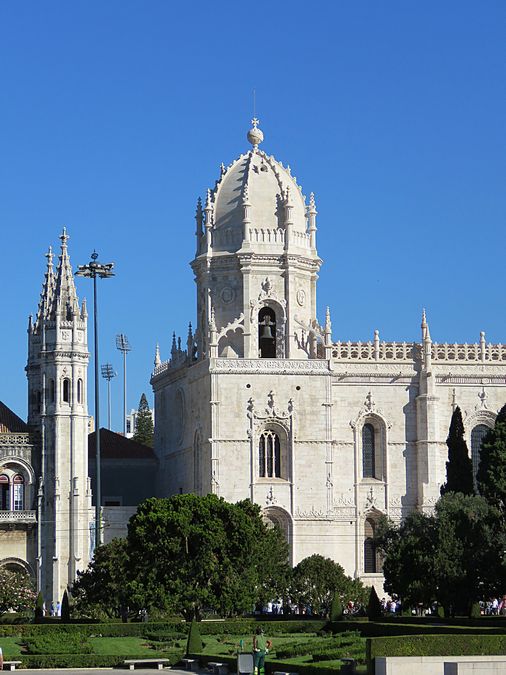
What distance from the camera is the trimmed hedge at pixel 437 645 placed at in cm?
4581

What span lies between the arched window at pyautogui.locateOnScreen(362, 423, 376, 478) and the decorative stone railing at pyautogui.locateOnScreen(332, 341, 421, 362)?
3.67 m

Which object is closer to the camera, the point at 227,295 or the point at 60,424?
the point at 60,424

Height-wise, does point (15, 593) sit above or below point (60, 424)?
below

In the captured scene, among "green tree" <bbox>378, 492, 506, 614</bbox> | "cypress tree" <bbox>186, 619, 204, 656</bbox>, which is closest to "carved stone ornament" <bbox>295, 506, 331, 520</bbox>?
"green tree" <bbox>378, 492, 506, 614</bbox>

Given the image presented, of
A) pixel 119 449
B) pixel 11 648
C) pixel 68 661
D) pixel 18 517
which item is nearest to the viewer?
pixel 68 661

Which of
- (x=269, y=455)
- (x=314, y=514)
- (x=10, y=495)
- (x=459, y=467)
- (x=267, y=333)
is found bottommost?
(x=314, y=514)

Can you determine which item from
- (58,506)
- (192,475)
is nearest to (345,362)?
(192,475)

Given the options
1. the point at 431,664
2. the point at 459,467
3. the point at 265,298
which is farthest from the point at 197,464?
the point at 431,664

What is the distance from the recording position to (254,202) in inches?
3684

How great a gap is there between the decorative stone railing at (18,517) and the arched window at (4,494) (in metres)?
1.27

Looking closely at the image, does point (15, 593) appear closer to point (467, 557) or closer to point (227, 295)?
point (227, 295)

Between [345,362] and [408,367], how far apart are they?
140 inches

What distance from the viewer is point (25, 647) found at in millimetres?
59656

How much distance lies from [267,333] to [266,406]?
4690 mm
